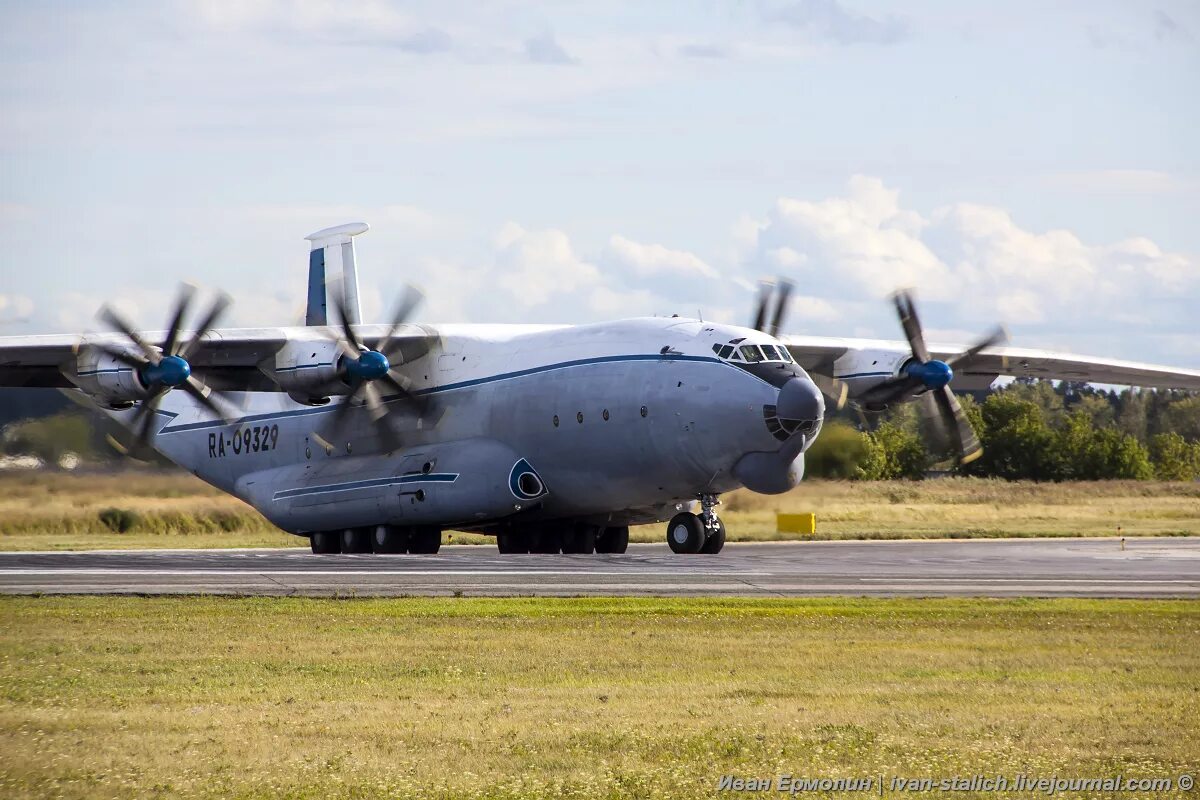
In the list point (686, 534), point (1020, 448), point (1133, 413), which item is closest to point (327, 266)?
point (686, 534)

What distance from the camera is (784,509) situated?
120ft

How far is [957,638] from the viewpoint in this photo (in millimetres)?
16219

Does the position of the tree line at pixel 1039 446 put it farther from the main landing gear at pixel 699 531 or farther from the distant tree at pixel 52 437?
the distant tree at pixel 52 437

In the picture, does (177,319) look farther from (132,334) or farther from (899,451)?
(899,451)

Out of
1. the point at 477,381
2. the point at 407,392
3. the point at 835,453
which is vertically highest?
the point at 477,381

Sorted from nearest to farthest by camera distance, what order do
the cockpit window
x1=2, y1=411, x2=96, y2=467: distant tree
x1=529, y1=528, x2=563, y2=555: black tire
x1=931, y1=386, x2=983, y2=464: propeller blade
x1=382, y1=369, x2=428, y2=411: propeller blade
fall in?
the cockpit window
x1=931, y1=386, x2=983, y2=464: propeller blade
x1=382, y1=369, x2=428, y2=411: propeller blade
x1=529, y1=528, x2=563, y2=555: black tire
x1=2, y1=411, x2=96, y2=467: distant tree

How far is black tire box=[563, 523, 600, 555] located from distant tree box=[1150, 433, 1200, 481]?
152ft

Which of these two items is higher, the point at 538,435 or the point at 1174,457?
the point at 538,435

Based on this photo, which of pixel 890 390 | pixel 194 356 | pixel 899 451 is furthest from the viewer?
pixel 899 451

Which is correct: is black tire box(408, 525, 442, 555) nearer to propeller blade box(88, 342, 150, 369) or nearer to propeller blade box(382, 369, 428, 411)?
propeller blade box(382, 369, 428, 411)

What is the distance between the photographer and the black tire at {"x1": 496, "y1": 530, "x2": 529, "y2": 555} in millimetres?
35156

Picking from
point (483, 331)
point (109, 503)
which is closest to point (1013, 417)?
point (483, 331)

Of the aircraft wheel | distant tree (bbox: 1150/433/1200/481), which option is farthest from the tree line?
the aircraft wheel

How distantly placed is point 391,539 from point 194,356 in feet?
21.4
